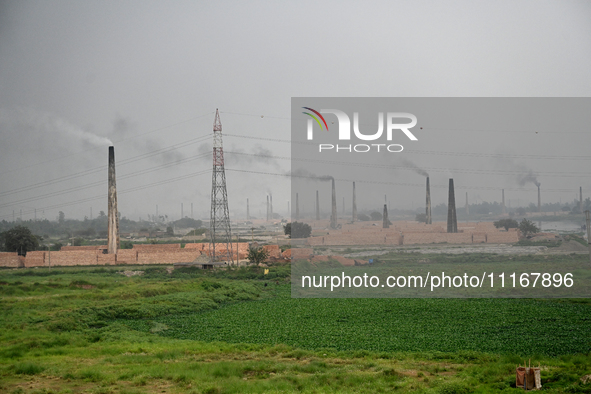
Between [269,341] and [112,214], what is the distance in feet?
102

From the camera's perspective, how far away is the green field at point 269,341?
11.8 m

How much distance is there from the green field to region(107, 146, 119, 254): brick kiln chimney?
557 inches

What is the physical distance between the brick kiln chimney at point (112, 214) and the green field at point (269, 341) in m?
14.2

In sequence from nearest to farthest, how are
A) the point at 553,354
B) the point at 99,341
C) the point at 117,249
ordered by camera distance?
the point at 553,354, the point at 99,341, the point at 117,249

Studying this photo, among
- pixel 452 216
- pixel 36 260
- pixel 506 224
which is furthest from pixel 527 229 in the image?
pixel 36 260

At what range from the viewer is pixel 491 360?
13.7 meters

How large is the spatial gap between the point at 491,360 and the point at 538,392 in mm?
3598

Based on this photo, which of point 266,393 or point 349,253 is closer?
point 266,393

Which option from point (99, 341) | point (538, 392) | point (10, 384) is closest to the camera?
point (538, 392)

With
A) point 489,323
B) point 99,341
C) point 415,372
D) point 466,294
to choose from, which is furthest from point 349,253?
point 415,372

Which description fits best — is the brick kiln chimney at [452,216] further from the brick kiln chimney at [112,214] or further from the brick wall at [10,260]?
the brick wall at [10,260]

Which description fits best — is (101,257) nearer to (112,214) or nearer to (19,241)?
(112,214)

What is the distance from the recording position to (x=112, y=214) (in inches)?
1748

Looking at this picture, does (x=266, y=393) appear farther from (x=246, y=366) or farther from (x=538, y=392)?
(x=538, y=392)
